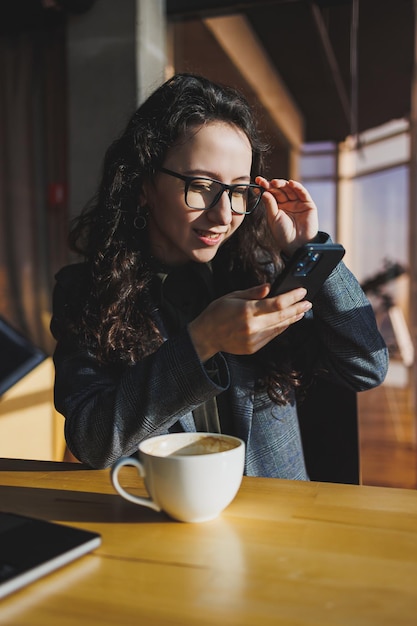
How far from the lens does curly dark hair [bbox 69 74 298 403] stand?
1.13 meters

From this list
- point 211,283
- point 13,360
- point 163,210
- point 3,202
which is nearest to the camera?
point 163,210

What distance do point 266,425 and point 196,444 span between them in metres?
0.46

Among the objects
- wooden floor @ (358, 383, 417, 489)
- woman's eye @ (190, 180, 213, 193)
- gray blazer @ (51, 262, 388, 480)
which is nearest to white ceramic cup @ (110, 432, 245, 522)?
gray blazer @ (51, 262, 388, 480)

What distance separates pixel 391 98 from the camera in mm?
3121

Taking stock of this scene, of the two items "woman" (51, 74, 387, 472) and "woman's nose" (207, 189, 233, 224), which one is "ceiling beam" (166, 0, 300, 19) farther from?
"woman's nose" (207, 189, 233, 224)

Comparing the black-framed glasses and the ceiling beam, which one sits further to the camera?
the ceiling beam

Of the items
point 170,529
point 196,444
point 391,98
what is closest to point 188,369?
point 196,444

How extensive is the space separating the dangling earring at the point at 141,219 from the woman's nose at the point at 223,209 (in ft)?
0.66

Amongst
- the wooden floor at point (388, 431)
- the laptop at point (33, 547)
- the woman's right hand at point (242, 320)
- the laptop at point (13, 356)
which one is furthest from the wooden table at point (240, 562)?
the wooden floor at point (388, 431)

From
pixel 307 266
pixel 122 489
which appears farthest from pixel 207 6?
pixel 122 489

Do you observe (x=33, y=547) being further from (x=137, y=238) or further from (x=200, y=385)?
(x=137, y=238)

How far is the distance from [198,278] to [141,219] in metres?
0.17

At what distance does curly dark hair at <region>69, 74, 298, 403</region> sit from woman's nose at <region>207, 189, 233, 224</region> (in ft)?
0.54

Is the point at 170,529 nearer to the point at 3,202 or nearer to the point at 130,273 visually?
the point at 130,273
